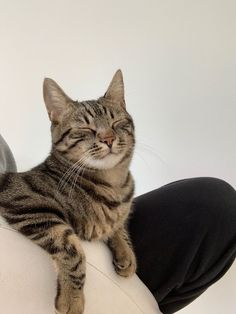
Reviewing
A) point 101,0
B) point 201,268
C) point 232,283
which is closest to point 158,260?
point 201,268

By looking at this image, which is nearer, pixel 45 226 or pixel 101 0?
pixel 45 226

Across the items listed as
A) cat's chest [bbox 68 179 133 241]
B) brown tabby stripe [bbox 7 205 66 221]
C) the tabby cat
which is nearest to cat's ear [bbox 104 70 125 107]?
the tabby cat

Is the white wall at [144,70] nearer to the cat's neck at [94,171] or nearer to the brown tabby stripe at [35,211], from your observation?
the cat's neck at [94,171]

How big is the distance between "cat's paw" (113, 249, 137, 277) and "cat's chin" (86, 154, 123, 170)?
0.17 meters

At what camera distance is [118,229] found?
792 mm

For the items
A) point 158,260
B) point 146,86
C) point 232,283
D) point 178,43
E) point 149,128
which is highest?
point 178,43

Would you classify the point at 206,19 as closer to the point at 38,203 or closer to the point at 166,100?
the point at 166,100

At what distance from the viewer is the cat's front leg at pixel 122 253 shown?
703 mm

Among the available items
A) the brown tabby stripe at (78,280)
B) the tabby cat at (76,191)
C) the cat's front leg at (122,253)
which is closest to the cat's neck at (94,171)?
the tabby cat at (76,191)

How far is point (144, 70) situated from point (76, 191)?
56 centimetres

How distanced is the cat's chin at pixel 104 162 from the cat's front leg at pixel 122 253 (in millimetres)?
131

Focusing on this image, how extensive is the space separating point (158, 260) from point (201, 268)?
0.08 m

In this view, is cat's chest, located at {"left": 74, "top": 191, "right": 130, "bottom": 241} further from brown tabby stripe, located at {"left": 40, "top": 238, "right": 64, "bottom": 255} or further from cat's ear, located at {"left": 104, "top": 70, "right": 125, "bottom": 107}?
cat's ear, located at {"left": 104, "top": 70, "right": 125, "bottom": 107}

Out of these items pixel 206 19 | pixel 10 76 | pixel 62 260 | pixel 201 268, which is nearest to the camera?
pixel 62 260
